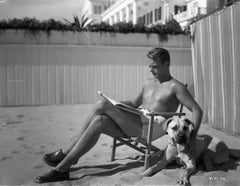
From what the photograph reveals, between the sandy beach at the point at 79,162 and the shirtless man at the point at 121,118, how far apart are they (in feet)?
0.77

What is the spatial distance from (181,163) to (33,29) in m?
7.66

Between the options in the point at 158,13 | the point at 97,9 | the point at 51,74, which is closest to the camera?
the point at 51,74

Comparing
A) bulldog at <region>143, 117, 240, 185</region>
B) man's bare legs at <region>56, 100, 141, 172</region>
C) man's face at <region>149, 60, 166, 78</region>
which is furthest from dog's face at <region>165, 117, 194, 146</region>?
man's face at <region>149, 60, 166, 78</region>

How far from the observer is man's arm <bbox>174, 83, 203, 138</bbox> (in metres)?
3.18

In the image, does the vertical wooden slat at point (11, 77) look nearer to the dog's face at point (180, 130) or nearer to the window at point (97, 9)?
the dog's face at point (180, 130)

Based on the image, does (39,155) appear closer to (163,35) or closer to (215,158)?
(215,158)

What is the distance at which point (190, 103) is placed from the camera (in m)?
3.28

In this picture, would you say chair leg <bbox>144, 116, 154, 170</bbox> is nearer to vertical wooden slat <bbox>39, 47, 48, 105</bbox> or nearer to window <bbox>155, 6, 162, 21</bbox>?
vertical wooden slat <bbox>39, 47, 48, 105</bbox>

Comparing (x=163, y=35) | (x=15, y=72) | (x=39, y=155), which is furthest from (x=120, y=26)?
(x=39, y=155)

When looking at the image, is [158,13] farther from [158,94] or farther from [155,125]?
[155,125]

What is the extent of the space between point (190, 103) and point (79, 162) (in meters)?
1.59

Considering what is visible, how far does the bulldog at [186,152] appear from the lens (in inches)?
121

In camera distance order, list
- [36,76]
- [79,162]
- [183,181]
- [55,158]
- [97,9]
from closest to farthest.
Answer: [183,181]
[55,158]
[79,162]
[36,76]
[97,9]

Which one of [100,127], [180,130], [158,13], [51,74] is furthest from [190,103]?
[158,13]
